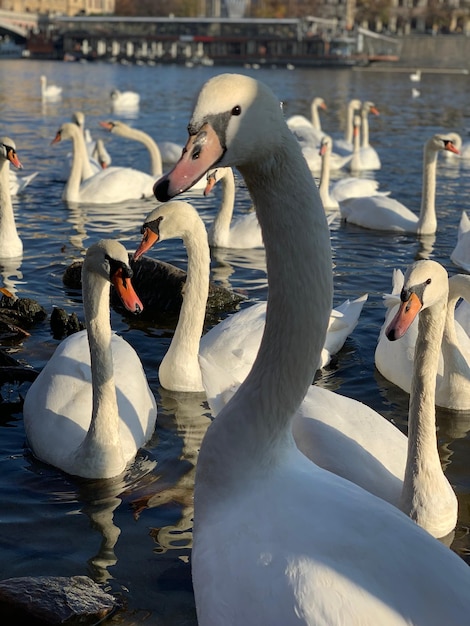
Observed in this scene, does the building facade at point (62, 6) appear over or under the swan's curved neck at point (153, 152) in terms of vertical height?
over

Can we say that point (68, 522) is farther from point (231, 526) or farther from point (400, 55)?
point (400, 55)

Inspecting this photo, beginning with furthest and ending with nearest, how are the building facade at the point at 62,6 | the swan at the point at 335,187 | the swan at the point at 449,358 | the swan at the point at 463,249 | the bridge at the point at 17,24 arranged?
the building facade at the point at 62,6
the bridge at the point at 17,24
the swan at the point at 335,187
the swan at the point at 463,249
the swan at the point at 449,358

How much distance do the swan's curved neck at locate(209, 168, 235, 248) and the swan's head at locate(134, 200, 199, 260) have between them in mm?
4371

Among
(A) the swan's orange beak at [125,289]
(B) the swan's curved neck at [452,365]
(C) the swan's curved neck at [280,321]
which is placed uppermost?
(C) the swan's curved neck at [280,321]

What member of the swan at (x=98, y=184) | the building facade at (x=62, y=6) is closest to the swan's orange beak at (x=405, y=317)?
the swan at (x=98, y=184)

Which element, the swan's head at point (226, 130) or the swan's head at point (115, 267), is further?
the swan's head at point (115, 267)

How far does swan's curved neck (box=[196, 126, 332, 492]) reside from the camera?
268cm

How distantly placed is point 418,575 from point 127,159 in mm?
18054

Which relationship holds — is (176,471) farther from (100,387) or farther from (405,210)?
(405,210)

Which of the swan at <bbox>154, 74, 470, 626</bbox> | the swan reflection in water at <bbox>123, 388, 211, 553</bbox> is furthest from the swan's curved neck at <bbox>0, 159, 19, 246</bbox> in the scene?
the swan at <bbox>154, 74, 470, 626</bbox>

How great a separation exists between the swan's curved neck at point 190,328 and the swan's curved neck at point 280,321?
146 inches

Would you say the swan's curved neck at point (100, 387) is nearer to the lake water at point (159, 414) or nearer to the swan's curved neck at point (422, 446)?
the lake water at point (159, 414)

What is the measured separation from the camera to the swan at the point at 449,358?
6.09 metres

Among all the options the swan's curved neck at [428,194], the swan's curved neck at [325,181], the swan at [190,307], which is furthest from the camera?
the swan's curved neck at [325,181]
